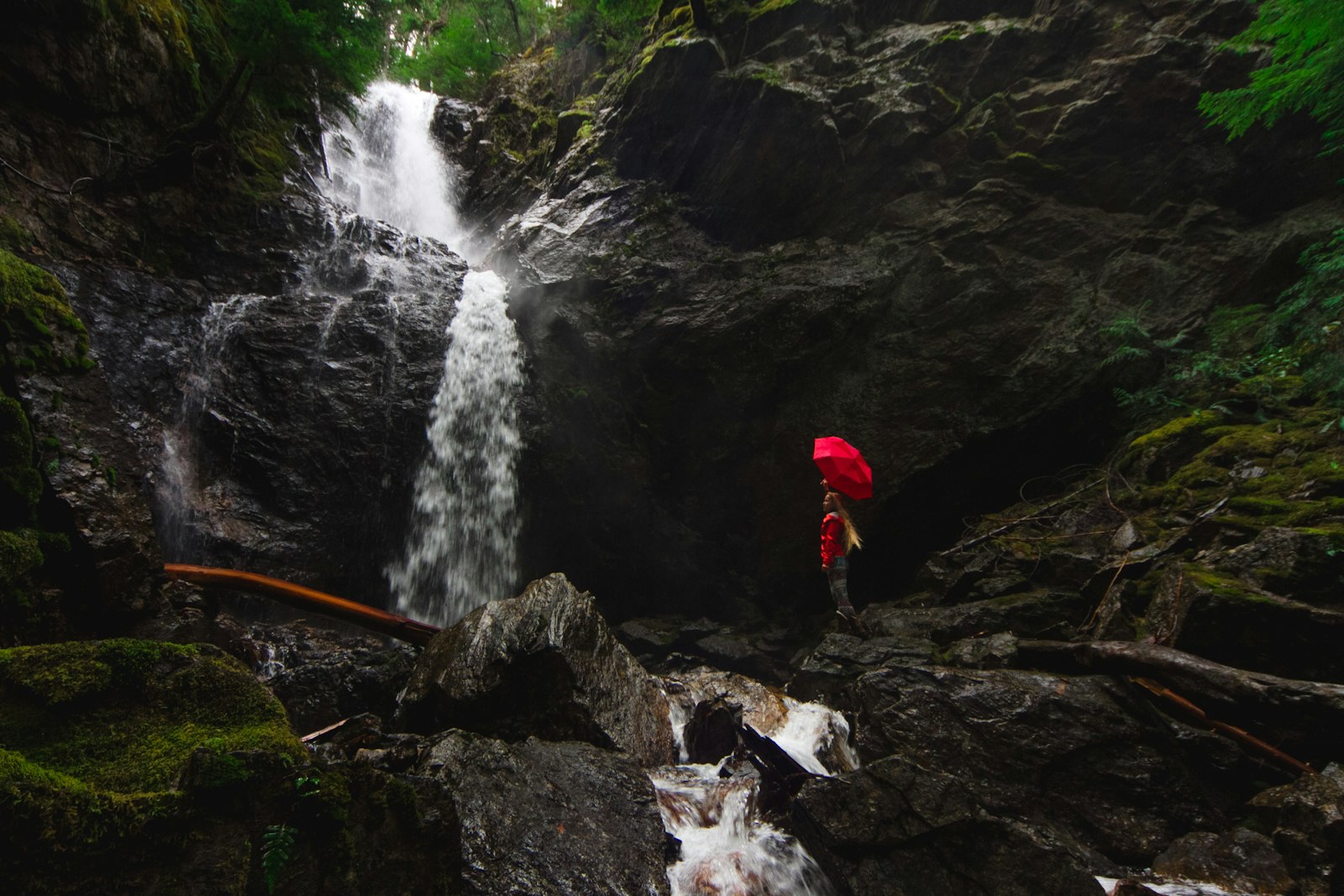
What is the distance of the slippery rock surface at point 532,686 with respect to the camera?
421 centimetres

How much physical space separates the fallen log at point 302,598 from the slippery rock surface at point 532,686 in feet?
3.26

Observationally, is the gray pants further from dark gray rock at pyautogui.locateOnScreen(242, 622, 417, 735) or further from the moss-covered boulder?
the moss-covered boulder

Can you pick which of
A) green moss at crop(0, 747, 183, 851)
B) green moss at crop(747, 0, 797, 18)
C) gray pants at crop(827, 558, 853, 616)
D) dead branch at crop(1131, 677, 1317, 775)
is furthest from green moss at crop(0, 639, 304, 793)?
green moss at crop(747, 0, 797, 18)

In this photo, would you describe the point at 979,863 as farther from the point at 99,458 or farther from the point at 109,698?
the point at 99,458

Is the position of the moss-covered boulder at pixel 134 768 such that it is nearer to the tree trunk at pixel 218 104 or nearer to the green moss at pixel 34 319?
the green moss at pixel 34 319

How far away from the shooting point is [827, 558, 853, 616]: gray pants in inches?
279

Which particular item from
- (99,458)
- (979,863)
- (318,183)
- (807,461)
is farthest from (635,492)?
(318,183)

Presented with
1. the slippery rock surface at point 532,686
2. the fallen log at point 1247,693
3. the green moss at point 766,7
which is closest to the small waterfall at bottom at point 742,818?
the slippery rock surface at point 532,686

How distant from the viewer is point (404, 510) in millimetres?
8859

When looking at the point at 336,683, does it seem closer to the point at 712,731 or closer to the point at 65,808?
the point at 712,731

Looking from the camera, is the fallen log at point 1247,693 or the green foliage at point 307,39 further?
the green foliage at point 307,39

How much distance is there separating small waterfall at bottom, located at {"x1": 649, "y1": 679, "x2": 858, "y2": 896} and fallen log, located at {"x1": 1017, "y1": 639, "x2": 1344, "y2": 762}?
Answer: 2.29m

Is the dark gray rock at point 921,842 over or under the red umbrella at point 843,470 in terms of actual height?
under

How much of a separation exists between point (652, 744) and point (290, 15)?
1079cm
